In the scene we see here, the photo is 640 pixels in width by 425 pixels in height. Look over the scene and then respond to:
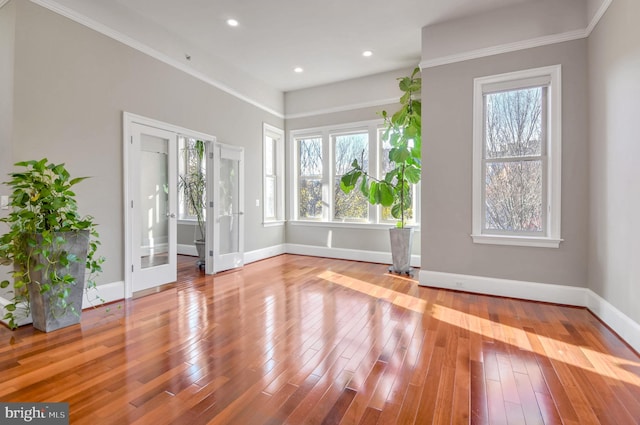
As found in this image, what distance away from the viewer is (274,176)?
672 cm

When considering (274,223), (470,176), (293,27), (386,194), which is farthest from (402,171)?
(274,223)

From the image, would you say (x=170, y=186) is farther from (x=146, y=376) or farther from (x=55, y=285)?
(x=146, y=376)

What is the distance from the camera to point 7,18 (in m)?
3.02

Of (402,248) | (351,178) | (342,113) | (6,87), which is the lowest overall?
(402,248)

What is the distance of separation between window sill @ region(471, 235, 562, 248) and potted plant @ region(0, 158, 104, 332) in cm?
444

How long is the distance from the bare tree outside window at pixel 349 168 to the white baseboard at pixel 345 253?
0.68 meters

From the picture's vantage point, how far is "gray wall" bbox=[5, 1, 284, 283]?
299cm

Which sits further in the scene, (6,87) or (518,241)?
(518,241)

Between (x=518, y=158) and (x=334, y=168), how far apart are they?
11.0 ft

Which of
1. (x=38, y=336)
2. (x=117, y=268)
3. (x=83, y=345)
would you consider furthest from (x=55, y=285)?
(x=117, y=268)

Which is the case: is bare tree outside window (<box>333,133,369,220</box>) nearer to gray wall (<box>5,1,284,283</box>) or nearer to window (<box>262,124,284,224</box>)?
window (<box>262,124,284,224</box>)

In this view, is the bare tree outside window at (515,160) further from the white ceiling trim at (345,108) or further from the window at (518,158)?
the white ceiling trim at (345,108)

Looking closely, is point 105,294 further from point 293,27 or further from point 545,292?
point 545,292
